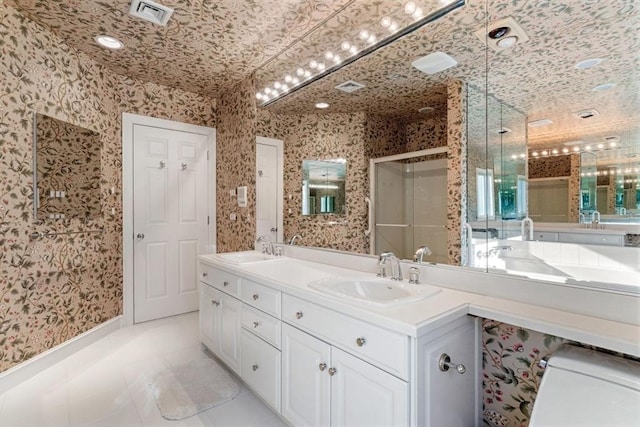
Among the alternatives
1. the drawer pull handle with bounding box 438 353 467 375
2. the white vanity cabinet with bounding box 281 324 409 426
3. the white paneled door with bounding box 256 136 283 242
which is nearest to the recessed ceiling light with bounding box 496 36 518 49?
the drawer pull handle with bounding box 438 353 467 375

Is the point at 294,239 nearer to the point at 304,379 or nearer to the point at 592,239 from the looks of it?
the point at 304,379

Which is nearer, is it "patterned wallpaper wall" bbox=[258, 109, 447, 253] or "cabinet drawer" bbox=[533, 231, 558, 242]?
"cabinet drawer" bbox=[533, 231, 558, 242]

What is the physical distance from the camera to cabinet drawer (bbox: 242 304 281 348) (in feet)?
5.50

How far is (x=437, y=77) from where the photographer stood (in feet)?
5.47

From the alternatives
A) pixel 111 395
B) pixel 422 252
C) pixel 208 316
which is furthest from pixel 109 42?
pixel 422 252

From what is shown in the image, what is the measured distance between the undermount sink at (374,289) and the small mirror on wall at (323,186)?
65 centimetres

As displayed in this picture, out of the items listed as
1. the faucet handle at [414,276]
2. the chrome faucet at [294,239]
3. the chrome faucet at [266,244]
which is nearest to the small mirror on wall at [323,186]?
the chrome faucet at [294,239]

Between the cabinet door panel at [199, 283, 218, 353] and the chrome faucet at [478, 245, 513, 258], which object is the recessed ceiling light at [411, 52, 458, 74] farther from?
the cabinet door panel at [199, 283, 218, 353]

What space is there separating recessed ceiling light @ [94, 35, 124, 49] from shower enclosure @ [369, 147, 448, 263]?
2.21 meters

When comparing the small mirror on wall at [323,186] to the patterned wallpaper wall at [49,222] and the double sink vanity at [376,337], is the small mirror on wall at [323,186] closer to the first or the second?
the double sink vanity at [376,337]

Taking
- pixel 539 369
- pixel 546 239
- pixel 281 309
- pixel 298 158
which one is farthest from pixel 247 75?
pixel 539 369

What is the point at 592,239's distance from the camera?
1208 millimetres

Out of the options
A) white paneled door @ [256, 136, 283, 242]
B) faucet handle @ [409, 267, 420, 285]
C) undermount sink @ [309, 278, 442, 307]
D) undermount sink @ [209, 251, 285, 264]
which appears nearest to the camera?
undermount sink @ [309, 278, 442, 307]

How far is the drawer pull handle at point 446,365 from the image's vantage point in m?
1.19
